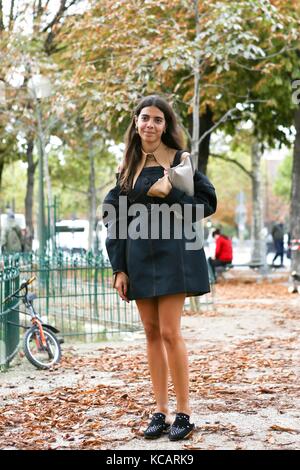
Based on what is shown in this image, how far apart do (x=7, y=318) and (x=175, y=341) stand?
4.68 metres

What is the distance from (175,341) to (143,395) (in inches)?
77.6

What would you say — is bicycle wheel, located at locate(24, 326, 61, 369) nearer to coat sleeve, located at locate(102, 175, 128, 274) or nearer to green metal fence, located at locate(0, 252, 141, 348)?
green metal fence, located at locate(0, 252, 141, 348)

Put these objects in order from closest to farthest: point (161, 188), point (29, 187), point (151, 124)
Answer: point (161, 188) → point (151, 124) → point (29, 187)

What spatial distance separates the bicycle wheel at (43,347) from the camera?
31.8 feet

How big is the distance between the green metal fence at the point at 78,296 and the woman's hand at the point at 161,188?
23.6 ft

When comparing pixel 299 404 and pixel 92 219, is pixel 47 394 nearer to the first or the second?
pixel 299 404

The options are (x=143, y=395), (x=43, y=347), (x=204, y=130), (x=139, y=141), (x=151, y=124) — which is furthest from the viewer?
(x=204, y=130)

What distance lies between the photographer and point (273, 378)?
319 inches

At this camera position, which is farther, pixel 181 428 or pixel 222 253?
pixel 222 253

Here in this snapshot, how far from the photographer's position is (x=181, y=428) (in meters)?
5.55

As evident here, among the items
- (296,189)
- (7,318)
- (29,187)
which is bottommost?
(7,318)

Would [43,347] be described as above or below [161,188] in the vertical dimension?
below

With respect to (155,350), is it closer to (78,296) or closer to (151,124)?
(151,124)

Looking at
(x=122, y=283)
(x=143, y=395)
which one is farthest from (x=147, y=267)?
(x=143, y=395)
